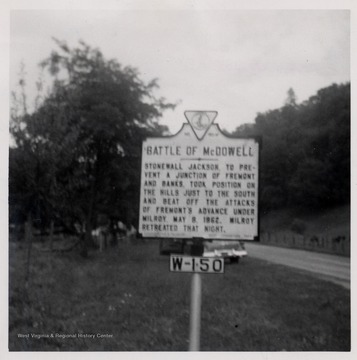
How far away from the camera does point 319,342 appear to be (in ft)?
24.2

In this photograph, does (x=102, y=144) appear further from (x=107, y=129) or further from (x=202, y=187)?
(x=202, y=187)

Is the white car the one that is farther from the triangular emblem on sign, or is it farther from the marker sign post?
the triangular emblem on sign

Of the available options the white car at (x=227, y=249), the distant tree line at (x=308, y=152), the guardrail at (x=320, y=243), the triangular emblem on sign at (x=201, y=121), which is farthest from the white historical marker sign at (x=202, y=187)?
the guardrail at (x=320, y=243)

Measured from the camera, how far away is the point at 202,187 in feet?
15.3

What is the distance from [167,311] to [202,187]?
17.2ft

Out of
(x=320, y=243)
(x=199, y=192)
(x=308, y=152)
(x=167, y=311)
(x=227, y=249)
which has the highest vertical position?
(x=308, y=152)

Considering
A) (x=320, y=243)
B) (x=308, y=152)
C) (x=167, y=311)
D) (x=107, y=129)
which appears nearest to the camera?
(x=167, y=311)

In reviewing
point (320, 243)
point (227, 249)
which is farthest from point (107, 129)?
point (320, 243)

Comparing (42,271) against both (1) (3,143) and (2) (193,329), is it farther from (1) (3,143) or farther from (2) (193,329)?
(2) (193,329)

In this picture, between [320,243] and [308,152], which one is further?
[320,243]

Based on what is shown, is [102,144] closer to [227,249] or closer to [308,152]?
[227,249]

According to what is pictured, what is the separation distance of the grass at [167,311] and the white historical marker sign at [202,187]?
2645 mm

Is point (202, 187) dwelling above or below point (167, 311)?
above

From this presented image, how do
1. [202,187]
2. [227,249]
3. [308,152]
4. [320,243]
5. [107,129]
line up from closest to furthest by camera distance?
[202,187]
[107,129]
[227,249]
[308,152]
[320,243]
